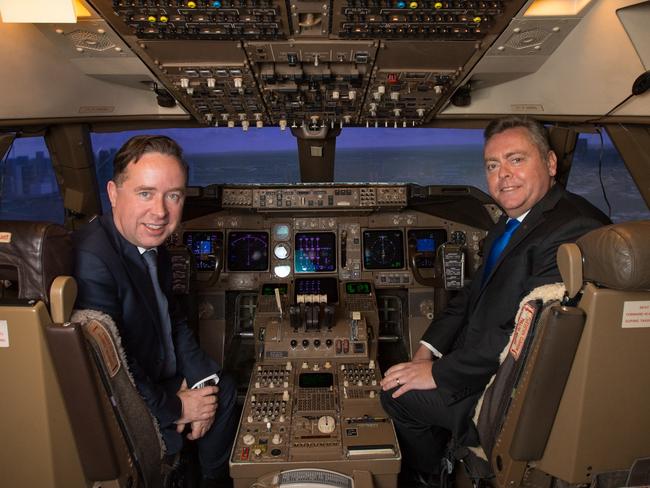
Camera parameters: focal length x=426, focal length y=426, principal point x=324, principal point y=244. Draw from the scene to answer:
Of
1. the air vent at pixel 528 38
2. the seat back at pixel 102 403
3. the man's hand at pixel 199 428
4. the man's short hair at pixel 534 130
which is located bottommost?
the man's hand at pixel 199 428

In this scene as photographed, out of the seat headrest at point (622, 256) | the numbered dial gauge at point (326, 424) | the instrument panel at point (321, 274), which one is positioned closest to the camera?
the seat headrest at point (622, 256)

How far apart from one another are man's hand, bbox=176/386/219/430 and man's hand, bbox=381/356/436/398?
0.72 m

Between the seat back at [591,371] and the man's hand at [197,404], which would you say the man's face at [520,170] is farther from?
the man's hand at [197,404]

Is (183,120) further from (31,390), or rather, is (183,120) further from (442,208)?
(31,390)

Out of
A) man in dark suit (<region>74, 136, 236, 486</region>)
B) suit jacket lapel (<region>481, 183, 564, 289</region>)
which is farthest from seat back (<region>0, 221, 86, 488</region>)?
suit jacket lapel (<region>481, 183, 564, 289</region>)

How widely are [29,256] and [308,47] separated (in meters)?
1.34

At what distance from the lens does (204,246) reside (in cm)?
311

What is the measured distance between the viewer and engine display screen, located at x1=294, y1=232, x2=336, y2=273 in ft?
10.3

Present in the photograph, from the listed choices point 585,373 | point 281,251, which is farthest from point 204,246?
point 585,373

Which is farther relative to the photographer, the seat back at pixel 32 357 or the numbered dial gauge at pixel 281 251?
the numbered dial gauge at pixel 281 251

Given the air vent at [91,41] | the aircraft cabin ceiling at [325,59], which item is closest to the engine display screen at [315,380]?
the aircraft cabin ceiling at [325,59]

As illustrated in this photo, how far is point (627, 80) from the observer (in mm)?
2021

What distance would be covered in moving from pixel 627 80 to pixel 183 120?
267 cm

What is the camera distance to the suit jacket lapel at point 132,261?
152 centimetres
